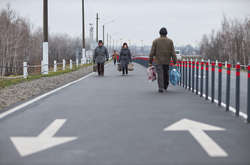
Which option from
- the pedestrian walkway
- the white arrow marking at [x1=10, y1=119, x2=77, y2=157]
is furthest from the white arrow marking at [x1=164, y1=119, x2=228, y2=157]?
the white arrow marking at [x1=10, y1=119, x2=77, y2=157]

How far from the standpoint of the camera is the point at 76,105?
1084 cm

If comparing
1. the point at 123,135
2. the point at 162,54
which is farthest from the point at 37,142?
the point at 162,54

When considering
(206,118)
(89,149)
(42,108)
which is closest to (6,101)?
(42,108)

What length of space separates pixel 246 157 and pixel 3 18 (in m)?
85.0

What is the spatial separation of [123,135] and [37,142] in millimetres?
1307

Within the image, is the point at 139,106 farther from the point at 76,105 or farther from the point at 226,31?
the point at 226,31

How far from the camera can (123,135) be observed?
6781 mm

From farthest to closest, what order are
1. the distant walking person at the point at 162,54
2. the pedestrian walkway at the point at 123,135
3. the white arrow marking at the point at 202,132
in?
1. the distant walking person at the point at 162,54
2. the white arrow marking at the point at 202,132
3. the pedestrian walkway at the point at 123,135

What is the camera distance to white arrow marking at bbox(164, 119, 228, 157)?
18.6 feet

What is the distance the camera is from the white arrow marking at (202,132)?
567 centimetres

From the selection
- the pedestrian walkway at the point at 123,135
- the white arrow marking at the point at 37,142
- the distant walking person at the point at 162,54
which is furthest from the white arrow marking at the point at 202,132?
the distant walking person at the point at 162,54

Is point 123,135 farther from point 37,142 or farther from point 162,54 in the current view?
point 162,54

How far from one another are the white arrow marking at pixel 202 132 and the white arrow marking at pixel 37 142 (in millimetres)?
1830

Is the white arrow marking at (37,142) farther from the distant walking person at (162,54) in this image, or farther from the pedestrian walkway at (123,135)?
the distant walking person at (162,54)
